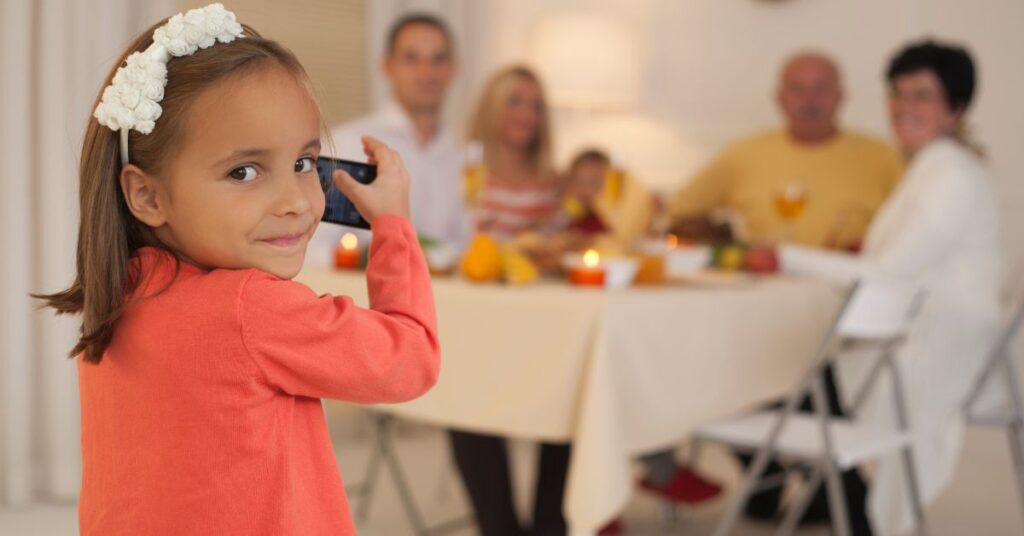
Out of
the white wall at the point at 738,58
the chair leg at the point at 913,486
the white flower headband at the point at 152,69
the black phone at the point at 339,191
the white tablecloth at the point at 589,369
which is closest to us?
the white flower headband at the point at 152,69

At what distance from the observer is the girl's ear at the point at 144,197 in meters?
0.79

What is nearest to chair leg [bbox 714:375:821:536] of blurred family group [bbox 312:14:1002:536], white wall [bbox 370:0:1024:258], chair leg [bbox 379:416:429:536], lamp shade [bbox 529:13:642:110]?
blurred family group [bbox 312:14:1002:536]

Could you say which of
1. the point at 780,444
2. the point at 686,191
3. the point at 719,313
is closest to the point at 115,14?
the point at 719,313

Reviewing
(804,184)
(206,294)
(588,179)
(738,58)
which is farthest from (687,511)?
(206,294)

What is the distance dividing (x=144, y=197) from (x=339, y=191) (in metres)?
0.16

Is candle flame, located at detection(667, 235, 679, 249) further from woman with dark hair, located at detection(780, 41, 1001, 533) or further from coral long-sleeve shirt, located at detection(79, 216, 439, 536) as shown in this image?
coral long-sleeve shirt, located at detection(79, 216, 439, 536)

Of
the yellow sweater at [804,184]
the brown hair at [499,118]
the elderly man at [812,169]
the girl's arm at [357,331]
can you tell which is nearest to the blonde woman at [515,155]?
the brown hair at [499,118]

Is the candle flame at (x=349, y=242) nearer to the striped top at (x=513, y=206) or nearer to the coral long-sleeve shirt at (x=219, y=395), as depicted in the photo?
the striped top at (x=513, y=206)

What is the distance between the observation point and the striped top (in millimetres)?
3018

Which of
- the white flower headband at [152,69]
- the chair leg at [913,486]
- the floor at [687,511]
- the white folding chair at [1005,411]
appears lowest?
the floor at [687,511]

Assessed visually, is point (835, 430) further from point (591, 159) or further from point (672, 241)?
point (591, 159)

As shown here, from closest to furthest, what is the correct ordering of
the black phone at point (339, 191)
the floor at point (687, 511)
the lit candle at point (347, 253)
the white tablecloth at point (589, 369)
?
the black phone at point (339, 191) < the white tablecloth at point (589, 369) < the lit candle at point (347, 253) < the floor at point (687, 511)

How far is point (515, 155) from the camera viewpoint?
10.1 ft

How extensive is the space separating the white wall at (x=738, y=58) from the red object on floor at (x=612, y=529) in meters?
1.85
